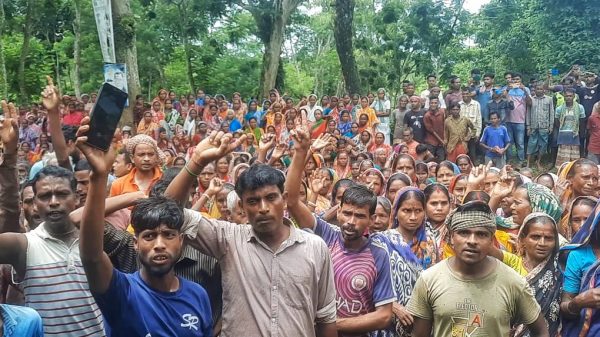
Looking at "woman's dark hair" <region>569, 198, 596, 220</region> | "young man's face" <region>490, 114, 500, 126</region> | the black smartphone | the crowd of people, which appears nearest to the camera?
the black smartphone

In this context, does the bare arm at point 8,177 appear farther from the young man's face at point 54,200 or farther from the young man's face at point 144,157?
the young man's face at point 144,157

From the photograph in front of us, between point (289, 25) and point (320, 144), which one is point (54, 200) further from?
point (289, 25)

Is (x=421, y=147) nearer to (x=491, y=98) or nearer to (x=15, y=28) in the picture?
(x=491, y=98)

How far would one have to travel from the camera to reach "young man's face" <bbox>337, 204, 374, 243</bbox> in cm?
341

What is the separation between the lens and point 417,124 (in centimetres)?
1212

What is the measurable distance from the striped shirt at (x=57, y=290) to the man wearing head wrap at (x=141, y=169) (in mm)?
1765

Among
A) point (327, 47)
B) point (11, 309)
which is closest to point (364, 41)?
point (327, 47)

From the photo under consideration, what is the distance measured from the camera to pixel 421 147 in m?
10.6

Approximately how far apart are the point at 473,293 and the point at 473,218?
0.38 metres

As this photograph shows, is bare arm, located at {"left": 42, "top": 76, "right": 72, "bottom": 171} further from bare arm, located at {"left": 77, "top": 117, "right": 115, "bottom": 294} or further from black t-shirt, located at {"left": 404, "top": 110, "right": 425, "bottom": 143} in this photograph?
black t-shirt, located at {"left": 404, "top": 110, "right": 425, "bottom": 143}

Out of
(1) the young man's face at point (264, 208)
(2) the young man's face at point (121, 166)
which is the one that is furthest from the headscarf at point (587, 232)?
(2) the young man's face at point (121, 166)

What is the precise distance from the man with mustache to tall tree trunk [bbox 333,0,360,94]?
48.2 feet

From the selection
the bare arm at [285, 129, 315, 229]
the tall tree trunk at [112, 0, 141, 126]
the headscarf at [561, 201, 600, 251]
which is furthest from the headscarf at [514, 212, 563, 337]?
the tall tree trunk at [112, 0, 141, 126]

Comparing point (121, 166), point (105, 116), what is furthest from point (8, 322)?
point (121, 166)
